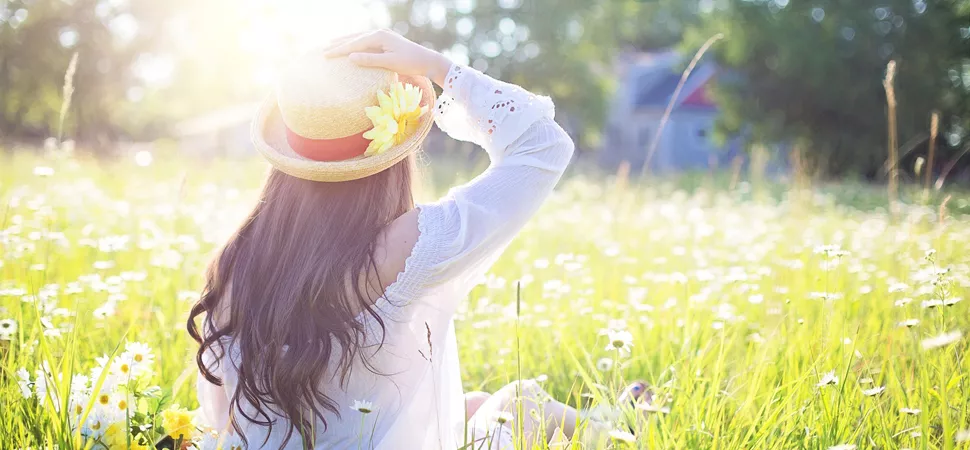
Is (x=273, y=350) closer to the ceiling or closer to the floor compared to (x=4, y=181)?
closer to the ceiling

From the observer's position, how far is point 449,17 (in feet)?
89.6

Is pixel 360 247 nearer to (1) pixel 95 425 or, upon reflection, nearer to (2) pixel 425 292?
(2) pixel 425 292

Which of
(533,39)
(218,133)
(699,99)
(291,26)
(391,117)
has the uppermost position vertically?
(391,117)

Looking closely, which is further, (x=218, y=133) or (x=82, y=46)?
(x=218, y=133)

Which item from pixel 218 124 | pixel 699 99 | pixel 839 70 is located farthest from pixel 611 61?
pixel 218 124

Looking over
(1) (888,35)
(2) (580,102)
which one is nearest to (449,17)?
(2) (580,102)

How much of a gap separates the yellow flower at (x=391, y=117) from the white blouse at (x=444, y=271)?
15cm

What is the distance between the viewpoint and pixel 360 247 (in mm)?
1783

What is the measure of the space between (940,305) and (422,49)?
1.53 metres

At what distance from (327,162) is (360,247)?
22cm

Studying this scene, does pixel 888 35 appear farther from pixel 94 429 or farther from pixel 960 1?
pixel 94 429

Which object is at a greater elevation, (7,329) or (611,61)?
(7,329)

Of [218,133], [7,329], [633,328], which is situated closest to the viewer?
[7,329]

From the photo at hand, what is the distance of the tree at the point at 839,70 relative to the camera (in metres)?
18.9
